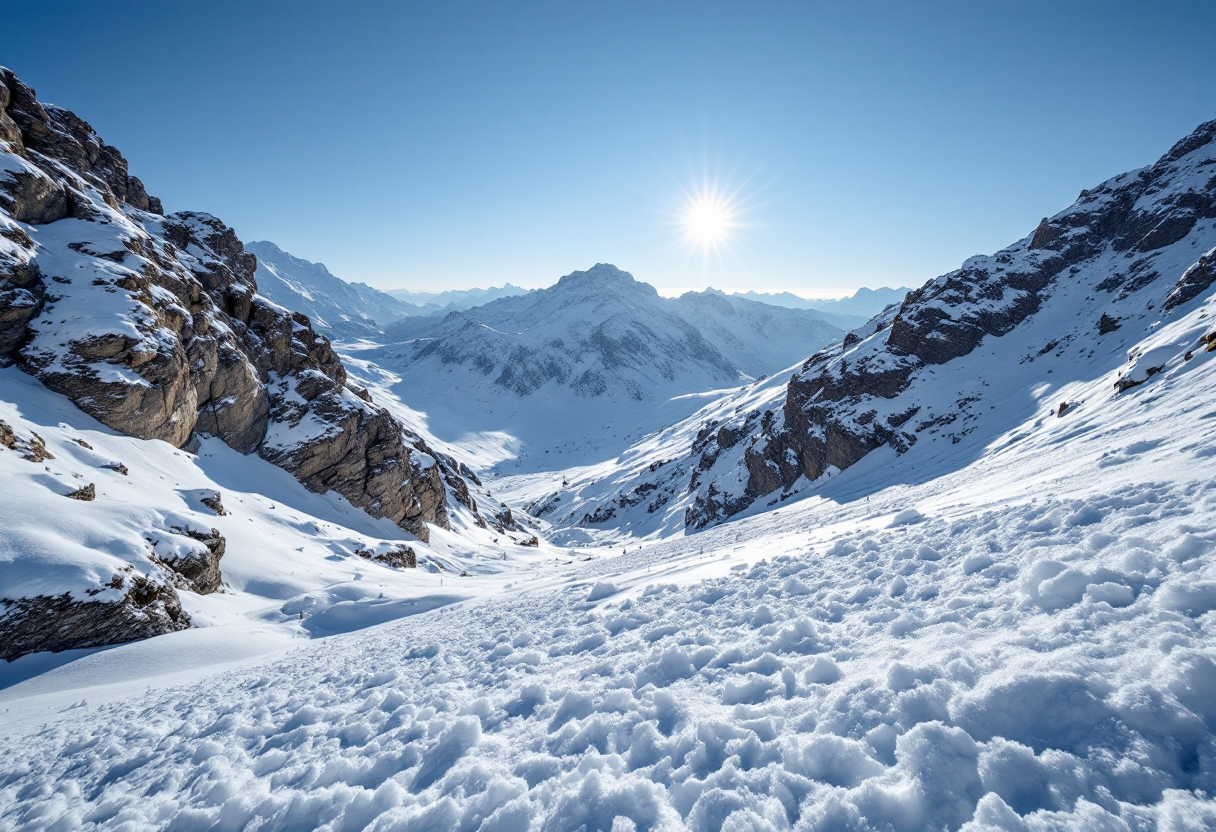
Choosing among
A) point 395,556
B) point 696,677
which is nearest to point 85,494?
point 395,556

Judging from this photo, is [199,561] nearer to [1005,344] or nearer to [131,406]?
[131,406]

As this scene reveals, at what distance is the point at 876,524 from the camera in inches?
455

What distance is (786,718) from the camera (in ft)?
14.8

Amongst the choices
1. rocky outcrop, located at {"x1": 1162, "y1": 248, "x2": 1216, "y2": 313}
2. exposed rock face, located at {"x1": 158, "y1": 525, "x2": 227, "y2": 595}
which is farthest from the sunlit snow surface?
rocky outcrop, located at {"x1": 1162, "y1": 248, "x2": 1216, "y2": 313}

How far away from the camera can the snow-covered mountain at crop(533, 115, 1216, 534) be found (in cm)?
3125

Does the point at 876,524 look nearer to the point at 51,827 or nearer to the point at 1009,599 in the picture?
the point at 1009,599

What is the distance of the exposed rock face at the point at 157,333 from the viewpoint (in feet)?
75.3

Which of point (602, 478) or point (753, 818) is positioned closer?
point (753, 818)

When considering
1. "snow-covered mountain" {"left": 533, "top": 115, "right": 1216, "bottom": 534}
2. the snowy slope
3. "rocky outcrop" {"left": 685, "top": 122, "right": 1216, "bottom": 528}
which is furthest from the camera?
"rocky outcrop" {"left": 685, "top": 122, "right": 1216, "bottom": 528}

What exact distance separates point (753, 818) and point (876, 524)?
9.80 meters

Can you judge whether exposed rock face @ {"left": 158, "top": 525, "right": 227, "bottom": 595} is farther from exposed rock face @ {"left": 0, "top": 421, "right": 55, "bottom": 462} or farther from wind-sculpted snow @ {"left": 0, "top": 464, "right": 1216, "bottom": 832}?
wind-sculpted snow @ {"left": 0, "top": 464, "right": 1216, "bottom": 832}

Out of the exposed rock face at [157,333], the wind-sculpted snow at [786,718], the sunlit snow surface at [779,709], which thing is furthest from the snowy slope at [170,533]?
the wind-sculpted snow at [786,718]

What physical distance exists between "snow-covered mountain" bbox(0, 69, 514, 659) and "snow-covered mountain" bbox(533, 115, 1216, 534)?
34956mm

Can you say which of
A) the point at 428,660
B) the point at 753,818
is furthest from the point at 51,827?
the point at 753,818
